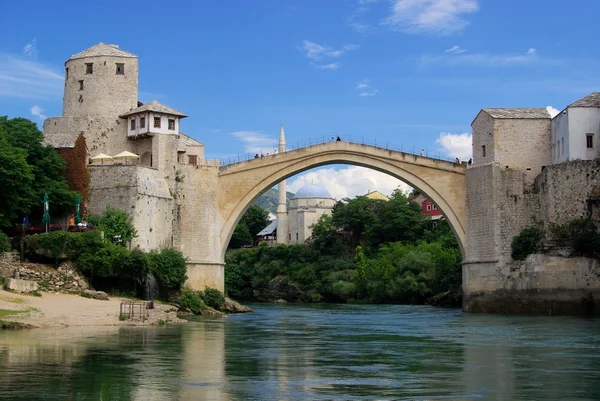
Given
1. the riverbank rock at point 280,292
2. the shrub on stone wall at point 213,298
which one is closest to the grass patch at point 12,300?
the shrub on stone wall at point 213,298

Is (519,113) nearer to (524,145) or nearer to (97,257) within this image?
(524,145)

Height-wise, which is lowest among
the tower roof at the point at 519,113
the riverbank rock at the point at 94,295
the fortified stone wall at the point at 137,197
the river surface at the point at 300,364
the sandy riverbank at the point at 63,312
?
the river surface at the point at 300,364

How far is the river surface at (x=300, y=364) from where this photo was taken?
1741 centimetres

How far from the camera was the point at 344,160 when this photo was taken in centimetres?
5328

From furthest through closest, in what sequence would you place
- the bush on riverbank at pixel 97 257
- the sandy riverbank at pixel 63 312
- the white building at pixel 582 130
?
the white building at pixel 582 130
the bush on riverbank at pixel 97 257
the sandy riverbank at pixel 63 312

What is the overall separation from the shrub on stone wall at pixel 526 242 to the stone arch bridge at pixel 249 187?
3.76 metres

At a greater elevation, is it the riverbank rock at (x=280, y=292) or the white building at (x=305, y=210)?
the white building at (x=305, y=210)

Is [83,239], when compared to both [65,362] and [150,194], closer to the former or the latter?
[150,194]

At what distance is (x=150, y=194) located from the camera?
48.5 meters

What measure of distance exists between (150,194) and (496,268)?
19659 millimetres

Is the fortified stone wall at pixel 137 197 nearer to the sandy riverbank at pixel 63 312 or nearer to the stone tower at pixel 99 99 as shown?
the stone tower at pixel 99 99

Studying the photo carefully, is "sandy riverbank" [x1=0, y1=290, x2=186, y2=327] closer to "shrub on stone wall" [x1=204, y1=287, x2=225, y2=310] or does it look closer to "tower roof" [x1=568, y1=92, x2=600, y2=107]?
"shrub on stone wall" [x1=204, y1=287, x2=225, y2=310]

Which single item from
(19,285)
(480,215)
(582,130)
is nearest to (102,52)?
(19,285)

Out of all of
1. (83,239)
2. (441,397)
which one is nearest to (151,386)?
(441,397)
